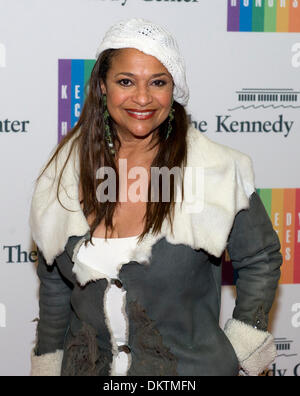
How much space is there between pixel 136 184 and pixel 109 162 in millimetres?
99

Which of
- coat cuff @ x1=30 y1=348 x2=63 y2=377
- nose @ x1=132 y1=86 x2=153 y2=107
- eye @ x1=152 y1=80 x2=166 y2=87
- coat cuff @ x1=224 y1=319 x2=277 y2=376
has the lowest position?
coat cuff @ x1=30 y1=348 x2=63 y2=377

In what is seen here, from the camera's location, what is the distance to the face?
5.24 feet

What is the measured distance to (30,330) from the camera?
8.18 feet

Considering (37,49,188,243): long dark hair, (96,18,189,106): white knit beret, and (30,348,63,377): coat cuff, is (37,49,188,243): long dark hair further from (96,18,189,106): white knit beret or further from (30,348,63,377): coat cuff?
(30,348,63,377): coat cuff

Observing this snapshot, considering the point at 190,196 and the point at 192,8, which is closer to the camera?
the point at 190,196

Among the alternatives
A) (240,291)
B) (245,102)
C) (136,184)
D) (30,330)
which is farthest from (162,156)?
(30,330)

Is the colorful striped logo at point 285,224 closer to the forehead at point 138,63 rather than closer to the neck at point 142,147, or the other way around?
the neck at point 142,147

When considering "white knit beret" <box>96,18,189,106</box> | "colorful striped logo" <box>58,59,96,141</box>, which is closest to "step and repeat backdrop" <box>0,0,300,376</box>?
"colorful striped logo" <box>58,59,96,141</box>

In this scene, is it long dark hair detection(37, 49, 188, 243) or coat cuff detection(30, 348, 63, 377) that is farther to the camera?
coat cuff detection(30, 348, 63, 377)

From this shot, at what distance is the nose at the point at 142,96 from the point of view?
1588 millimetres

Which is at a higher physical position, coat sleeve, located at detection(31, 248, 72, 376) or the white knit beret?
the white knit beret

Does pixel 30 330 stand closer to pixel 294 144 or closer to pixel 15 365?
pixel 15 365
